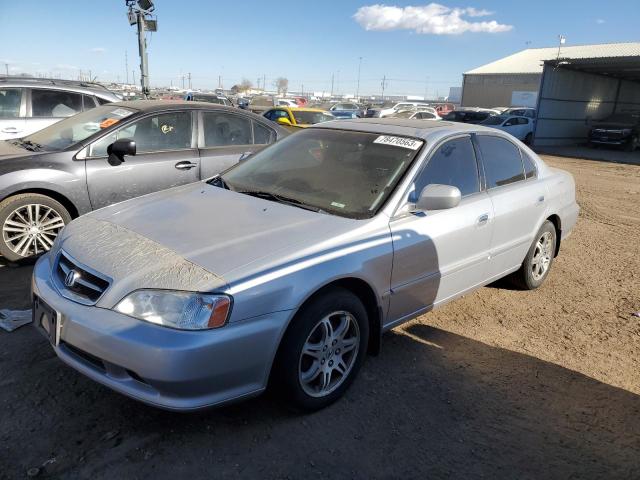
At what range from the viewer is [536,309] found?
4492 mm

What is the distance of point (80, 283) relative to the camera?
102 inches

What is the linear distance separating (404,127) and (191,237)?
6.18 ft

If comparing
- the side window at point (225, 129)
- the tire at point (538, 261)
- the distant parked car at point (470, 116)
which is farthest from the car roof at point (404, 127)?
the distant parked car at point (470, 116)

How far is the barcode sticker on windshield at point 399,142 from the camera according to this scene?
11.5 feet

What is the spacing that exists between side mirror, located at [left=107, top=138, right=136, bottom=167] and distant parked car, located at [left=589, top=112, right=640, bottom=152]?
23.5 m

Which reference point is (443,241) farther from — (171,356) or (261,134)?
(261,134)

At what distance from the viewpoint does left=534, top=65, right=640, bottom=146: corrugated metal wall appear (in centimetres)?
2257

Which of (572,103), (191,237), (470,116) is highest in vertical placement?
(572,103)

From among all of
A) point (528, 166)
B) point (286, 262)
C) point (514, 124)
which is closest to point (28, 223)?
point (286, 262)

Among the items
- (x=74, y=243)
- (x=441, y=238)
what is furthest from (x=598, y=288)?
(x=74, y=243)

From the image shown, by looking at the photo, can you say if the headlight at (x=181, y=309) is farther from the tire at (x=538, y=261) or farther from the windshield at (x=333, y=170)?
the tire at (x=538, y=261)

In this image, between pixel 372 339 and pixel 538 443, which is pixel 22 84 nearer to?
pixel 372 339

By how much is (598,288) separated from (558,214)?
0.89m

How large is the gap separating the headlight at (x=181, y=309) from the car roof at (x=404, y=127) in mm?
2007
